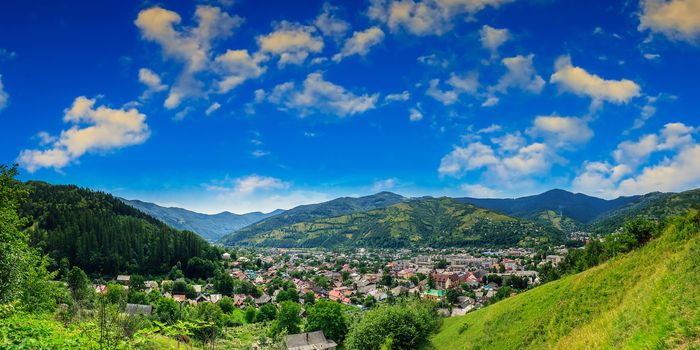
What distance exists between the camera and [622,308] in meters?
17.9

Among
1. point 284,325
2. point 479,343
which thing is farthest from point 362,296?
point 479,343

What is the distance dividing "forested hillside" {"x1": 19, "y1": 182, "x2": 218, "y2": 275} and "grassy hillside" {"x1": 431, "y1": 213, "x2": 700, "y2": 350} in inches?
4755

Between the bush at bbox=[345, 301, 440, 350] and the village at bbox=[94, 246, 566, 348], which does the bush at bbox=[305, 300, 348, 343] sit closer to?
the village at bbox=[94, 246, 566, 348]

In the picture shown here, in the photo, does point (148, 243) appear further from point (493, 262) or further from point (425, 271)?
point (493, 262)

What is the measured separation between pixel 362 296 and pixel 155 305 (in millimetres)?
64028

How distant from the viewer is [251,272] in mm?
164500

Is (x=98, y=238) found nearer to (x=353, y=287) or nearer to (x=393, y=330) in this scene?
(x=353, y=287)

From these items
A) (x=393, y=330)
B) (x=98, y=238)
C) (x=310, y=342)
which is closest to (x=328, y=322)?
(x=310, y=342)

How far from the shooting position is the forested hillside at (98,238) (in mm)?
114250

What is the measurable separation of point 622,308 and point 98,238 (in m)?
141

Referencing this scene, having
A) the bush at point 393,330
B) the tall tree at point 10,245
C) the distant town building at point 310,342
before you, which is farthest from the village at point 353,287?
the tall tree at point 10,245

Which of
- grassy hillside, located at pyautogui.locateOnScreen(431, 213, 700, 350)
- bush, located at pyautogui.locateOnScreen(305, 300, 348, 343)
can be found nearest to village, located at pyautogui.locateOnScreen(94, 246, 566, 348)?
bush, located at pyautogui.locateOnScreen(305, 300, 348, 343)

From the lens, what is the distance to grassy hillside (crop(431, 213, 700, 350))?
526 inches

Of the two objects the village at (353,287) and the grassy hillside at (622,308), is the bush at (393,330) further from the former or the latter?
the village at (353,287)
